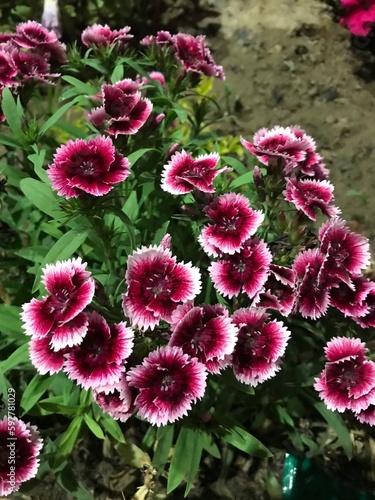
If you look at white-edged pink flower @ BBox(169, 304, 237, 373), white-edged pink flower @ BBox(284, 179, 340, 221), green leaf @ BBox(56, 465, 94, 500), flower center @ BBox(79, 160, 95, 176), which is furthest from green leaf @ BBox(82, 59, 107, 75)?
green leaf @ BBox(56, 465, 94, 500)

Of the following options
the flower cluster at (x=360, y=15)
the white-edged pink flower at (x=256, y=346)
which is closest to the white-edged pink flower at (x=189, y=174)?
the white-edged pink flower at (x=256, y=346)

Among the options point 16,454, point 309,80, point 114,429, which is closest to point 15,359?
point 16,454

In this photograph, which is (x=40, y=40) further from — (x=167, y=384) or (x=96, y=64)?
(x=167, y=384)

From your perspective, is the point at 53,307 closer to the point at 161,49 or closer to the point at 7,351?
the point at 7,351

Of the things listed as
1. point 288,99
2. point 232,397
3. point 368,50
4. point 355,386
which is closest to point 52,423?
point 232,397

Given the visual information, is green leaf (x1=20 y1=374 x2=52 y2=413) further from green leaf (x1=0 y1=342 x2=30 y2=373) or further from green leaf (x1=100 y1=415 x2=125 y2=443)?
green leaf (x1=100 y1=415 x2=125 y2=443)

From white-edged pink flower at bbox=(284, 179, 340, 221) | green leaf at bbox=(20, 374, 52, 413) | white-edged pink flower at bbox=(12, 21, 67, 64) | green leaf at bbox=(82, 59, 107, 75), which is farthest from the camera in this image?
green leaf at bbox=(82, 59, 107, 75)

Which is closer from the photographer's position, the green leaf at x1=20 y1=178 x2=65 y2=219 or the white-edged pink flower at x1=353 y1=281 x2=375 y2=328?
the white-edged pink flower at x1=353 y1=281 x2=375 y2=328
